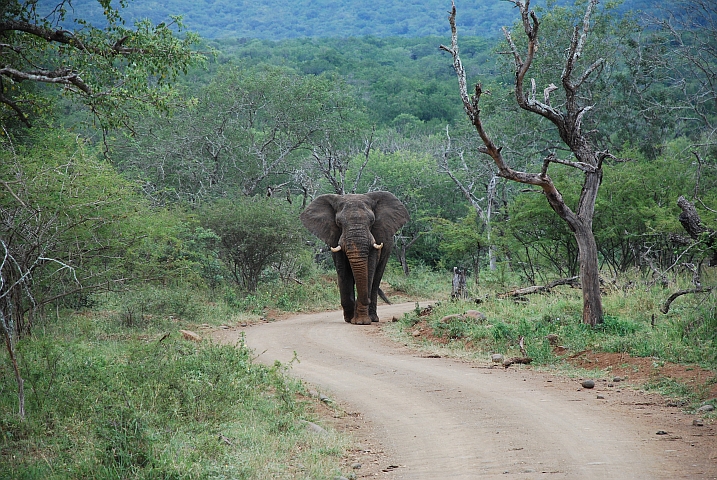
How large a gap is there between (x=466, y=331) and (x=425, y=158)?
74.5ft

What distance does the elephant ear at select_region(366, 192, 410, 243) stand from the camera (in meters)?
18.2

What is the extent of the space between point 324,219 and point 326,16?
116 meters

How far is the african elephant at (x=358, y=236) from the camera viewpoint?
55.7ft

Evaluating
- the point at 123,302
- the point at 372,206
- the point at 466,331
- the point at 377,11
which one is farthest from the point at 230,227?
the point at 377,11

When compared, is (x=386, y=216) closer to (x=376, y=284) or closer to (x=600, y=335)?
(x=376, y=284)

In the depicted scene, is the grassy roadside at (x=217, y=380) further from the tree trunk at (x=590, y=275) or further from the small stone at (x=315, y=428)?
the tree trunk at (x=590, y=275)

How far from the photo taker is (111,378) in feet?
26.8

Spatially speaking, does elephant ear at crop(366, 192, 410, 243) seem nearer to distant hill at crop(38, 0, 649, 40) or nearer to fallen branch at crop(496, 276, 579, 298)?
fallen branch at crop(496, 276, 579, 298)

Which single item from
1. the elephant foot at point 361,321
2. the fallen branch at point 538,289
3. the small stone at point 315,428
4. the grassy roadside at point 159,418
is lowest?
the elephant foot at point 361,321

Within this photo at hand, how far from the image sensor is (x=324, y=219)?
1827 centimetres

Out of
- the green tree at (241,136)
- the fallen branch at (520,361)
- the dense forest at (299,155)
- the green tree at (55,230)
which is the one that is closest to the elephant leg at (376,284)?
the dense forest at (299,155)

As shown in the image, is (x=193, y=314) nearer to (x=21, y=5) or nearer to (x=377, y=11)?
(x=21, y=5)

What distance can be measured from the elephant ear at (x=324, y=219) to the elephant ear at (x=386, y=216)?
93cm

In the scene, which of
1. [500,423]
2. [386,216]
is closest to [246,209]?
[386,216]
